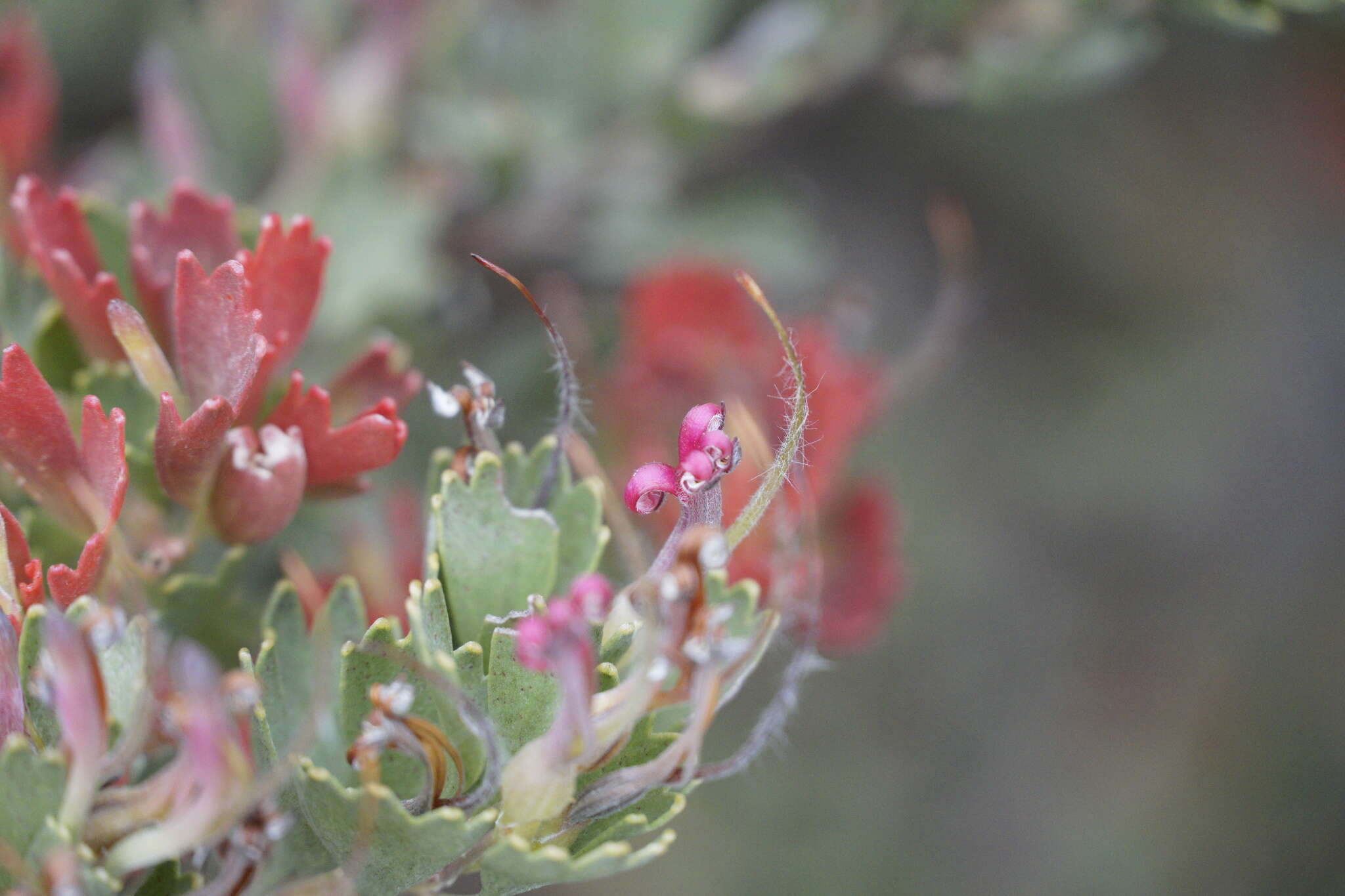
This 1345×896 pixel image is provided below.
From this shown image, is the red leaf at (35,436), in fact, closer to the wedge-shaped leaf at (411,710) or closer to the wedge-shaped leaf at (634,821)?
the wedge-shaped leaf at (411,710)

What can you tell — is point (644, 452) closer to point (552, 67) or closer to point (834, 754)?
point (552, 67)

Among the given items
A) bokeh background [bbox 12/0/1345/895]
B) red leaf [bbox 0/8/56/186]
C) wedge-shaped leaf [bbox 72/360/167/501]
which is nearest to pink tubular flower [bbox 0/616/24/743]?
wedge-shaped leaf [bbox 72/360/167/501]

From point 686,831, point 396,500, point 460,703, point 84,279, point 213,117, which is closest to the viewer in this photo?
point 460,703

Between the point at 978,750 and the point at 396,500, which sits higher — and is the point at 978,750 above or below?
below

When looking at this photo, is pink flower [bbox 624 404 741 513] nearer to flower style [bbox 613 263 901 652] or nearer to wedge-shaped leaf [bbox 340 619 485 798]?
wedge-shaped leaf [bbox 340 619 485 798]

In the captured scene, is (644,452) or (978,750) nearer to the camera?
(644,452)

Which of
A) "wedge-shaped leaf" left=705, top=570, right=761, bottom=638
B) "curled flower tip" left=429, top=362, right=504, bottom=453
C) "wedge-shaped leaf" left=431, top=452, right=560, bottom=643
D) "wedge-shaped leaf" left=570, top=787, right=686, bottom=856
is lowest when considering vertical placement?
"wedge-shaped leaf" left=570, top=787, right=686, bottom=856

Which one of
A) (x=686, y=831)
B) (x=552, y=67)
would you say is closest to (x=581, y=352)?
(x=552, y=67)
